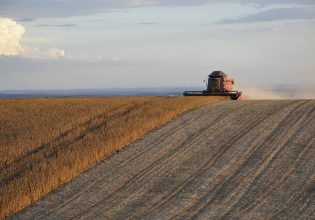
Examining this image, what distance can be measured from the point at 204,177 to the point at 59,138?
820 centimetres

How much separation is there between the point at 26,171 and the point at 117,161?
311 centimetres

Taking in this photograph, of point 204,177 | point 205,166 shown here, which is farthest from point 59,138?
point 204,177

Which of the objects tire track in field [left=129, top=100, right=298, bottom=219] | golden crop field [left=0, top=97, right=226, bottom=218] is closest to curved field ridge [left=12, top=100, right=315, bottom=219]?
tire track in field [left=129, top=100, right=298, bottom=219]

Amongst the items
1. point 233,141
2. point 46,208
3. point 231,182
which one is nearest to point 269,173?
point 231,182

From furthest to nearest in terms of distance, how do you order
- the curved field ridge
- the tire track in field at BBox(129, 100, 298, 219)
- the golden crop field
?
the golden crop field → the tire track in field at BBox(129, 100, 298, 219) → the curved field ridge

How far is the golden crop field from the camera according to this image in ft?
55.9

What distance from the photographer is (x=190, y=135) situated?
2241 centimetres

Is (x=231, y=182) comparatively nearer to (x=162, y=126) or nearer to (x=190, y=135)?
(x=190, y=135)

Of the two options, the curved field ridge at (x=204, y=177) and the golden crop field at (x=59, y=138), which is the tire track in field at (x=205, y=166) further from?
the golden crop field at (x=59, y=138)

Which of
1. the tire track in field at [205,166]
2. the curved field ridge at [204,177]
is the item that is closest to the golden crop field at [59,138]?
the curved field ridge at [204,177]

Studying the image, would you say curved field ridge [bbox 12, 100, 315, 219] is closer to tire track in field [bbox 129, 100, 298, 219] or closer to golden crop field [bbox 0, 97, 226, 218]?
tire track in field [bbox 129, 100, 298, 219]

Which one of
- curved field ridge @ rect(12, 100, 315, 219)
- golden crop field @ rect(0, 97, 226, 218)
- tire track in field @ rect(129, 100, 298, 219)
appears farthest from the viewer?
golden crop field @ rect(0, 97, 226, 218)

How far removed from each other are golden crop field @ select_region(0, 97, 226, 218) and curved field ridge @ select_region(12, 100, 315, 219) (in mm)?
510

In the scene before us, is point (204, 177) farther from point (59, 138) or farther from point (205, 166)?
point (59, 138)
